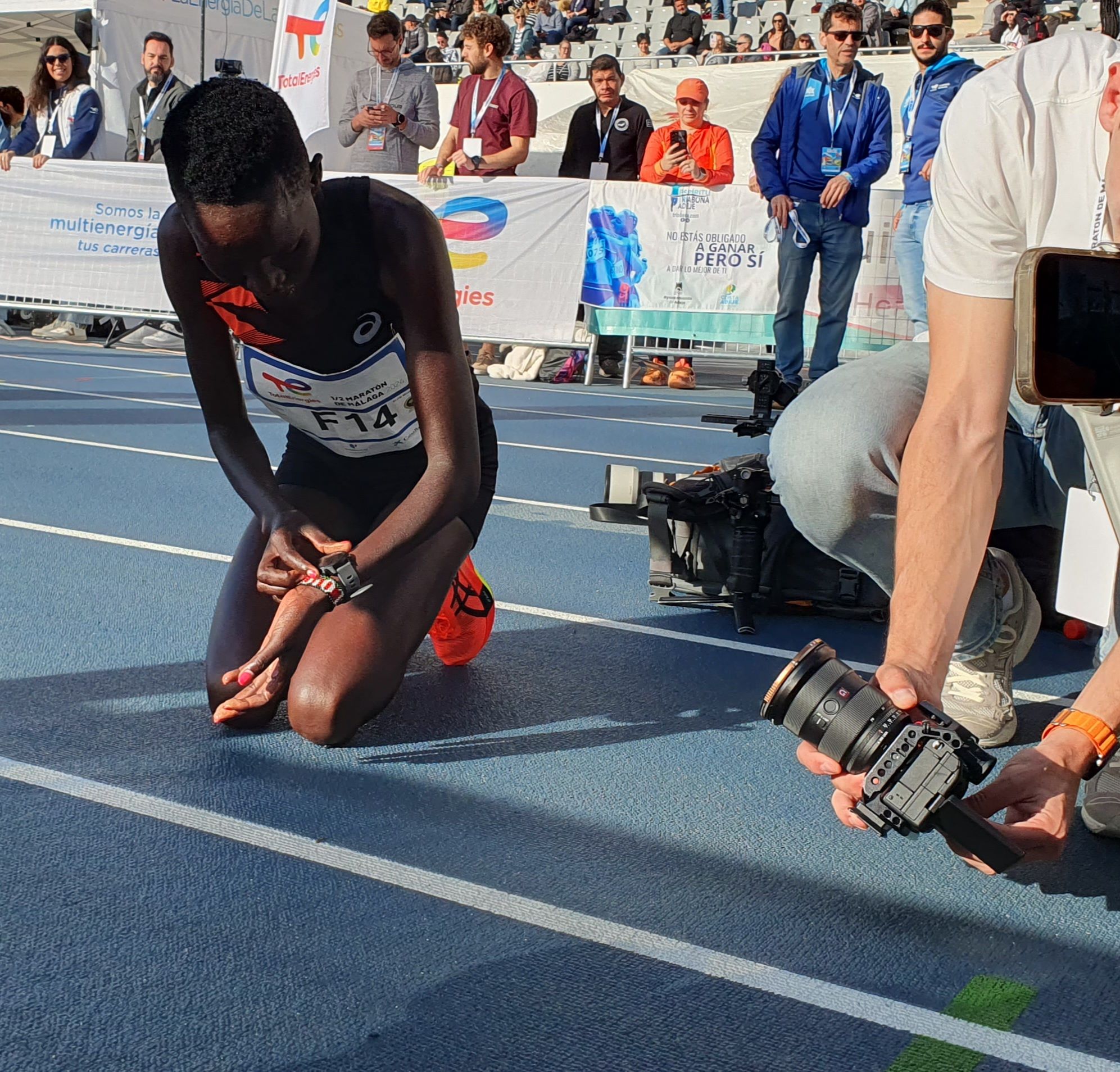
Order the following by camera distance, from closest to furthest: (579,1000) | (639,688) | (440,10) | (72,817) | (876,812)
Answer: (876,812) → (579,1000) → (72,817) → (639,688) → (440,10)

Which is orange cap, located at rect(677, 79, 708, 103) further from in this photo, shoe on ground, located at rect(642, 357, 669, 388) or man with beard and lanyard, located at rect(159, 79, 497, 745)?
man with beard and lanyard, located at rect(159, 79, 497, 745)

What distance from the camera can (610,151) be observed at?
10242 millimetres

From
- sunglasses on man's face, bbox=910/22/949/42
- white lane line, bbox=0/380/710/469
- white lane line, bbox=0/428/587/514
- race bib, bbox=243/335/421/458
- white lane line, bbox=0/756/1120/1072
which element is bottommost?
white lane line, bbox=0/756/1120/1072

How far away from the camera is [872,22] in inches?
687

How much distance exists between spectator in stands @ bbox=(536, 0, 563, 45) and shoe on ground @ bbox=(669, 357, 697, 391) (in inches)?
541

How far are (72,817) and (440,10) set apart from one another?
2428 centimetres

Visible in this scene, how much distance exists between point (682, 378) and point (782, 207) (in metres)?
2.69

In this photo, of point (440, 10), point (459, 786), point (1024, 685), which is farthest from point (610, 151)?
point (440, 10)

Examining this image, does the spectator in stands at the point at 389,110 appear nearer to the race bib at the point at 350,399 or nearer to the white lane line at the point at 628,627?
the white lane line at the point at 628,627

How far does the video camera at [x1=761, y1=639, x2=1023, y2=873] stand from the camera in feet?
5.16

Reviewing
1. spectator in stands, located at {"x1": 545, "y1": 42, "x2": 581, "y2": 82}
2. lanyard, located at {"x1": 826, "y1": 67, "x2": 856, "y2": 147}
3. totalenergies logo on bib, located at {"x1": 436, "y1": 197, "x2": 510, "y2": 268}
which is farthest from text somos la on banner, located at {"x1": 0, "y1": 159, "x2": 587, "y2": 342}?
spectator in stands, located at {"x1": 545, "y1": 42, "x2": 581, "y2": 82}

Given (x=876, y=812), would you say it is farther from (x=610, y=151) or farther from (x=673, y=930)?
(x=610, y=151)

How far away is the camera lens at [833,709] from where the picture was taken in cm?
160

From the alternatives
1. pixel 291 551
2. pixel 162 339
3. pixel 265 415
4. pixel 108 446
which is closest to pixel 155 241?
pixel 162 339
